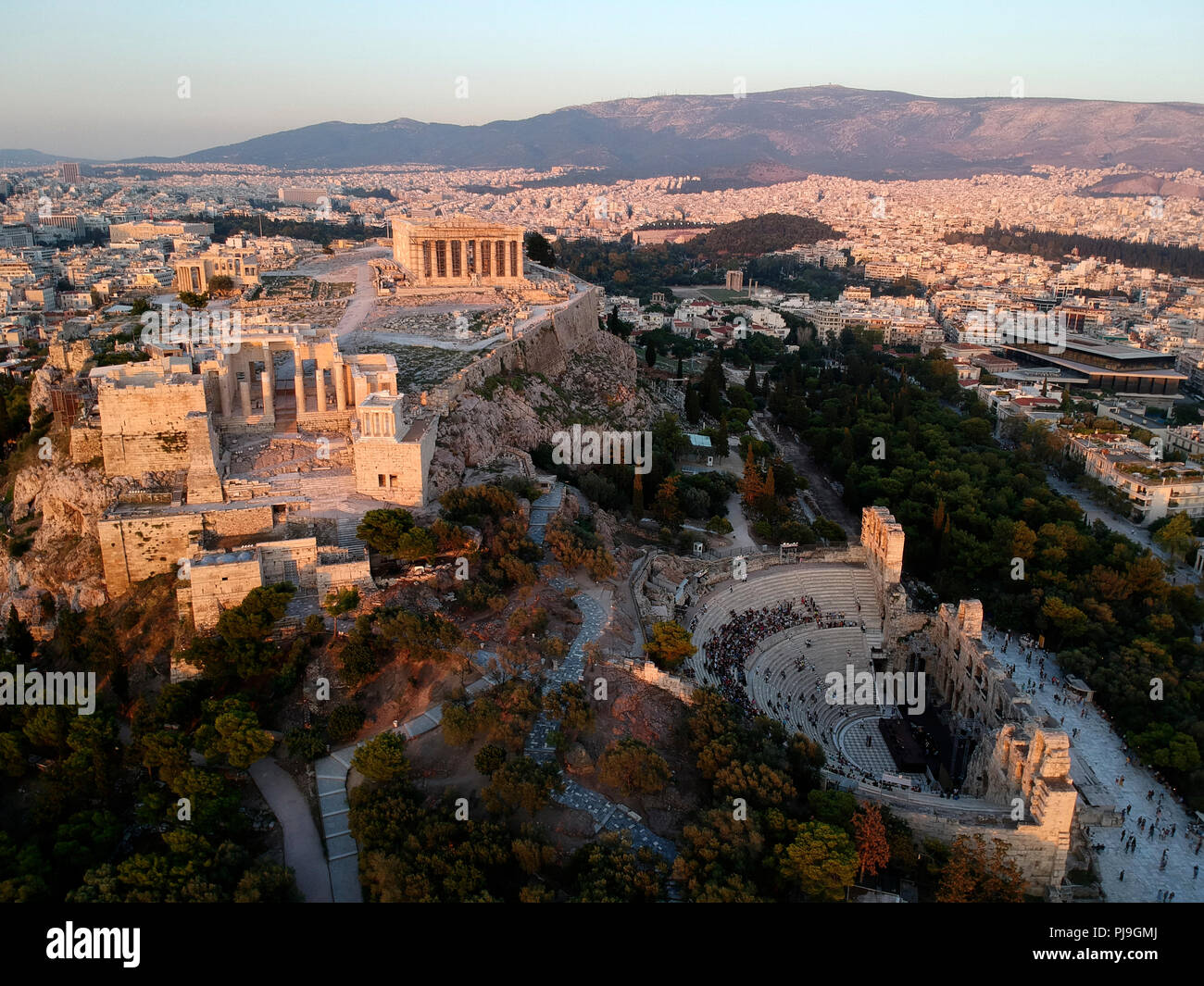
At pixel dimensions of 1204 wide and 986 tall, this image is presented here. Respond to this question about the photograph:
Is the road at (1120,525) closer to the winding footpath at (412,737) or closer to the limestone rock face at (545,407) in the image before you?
the limestone rock face at (545,407)

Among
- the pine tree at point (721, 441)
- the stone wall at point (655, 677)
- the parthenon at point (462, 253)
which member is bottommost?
the stone wall at point (655, 677)

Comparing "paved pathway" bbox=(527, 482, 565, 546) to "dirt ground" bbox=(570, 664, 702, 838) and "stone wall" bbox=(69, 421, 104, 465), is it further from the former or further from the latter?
"stone wall" bbox=(69, 421, 104, 465)

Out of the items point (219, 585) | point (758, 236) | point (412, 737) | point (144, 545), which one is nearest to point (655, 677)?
point (412, 737)

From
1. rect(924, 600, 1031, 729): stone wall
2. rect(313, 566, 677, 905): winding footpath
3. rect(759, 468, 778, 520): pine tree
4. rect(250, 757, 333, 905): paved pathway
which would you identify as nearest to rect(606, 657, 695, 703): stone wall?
rect(313, 566, 677, 905): winding footpath

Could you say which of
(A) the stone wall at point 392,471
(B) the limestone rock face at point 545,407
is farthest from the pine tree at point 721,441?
(A) the stone wall at point 392,471

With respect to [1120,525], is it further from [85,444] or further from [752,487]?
[85,444]

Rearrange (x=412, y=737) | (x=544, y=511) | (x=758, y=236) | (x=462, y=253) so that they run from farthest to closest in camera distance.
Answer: (x=758, y=236) < (x=462, y=253) < (x=544, y=511) < (x=412, y=737)
